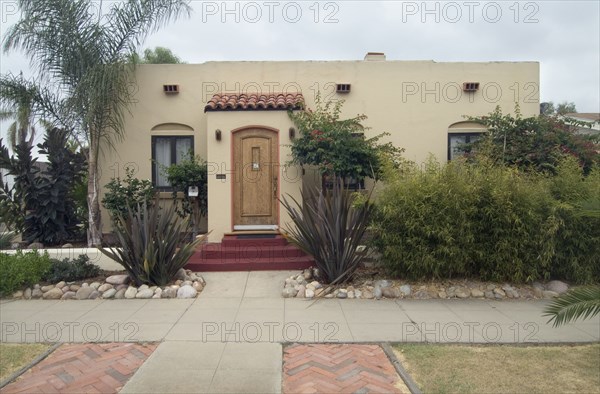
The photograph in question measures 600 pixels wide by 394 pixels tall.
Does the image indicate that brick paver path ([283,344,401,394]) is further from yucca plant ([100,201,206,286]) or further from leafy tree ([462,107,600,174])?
leafy tree ([462,107,600,174])

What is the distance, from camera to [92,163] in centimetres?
1041

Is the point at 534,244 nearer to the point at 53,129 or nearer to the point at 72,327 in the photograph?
the point at 72,327

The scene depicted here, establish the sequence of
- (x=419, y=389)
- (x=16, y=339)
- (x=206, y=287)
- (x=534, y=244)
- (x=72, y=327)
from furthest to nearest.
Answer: (x=206, y=287) → (x=534, y=244) → (x=72, y=327) → (x=16, y=339) → (x=419, y=389)

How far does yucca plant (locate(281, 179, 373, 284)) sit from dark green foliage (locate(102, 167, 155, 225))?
14.0ft

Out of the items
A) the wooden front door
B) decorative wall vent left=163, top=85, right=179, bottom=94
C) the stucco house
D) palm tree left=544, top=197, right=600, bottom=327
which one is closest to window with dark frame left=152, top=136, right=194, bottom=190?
the stucco house

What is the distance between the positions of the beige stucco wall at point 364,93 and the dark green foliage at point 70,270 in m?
3.39

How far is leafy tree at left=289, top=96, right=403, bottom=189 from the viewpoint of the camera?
9.52m

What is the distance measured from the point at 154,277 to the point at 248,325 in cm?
241

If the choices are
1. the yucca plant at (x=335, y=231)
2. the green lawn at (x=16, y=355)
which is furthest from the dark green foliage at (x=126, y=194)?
the green lawn at (x=16, y=355)

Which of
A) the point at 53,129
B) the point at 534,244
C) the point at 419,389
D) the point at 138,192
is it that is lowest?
the point at 419,389

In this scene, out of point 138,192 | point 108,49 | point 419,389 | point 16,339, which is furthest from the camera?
point 138,192

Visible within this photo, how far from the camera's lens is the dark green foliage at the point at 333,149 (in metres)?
9.52

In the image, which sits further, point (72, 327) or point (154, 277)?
point (154, 277)

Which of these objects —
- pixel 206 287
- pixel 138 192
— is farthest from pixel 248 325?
pixel 138 192
